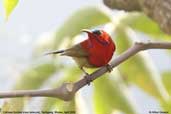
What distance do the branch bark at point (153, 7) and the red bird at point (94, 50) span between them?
0.31 ft

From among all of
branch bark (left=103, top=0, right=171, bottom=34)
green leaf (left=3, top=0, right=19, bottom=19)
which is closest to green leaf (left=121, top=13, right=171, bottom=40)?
branch bark (left=103, top=0, right=171, bottom=34)

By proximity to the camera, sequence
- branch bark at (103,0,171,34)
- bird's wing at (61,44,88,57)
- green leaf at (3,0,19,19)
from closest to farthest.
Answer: green leaf at (3,0,19,19)
bird's wing at (61,44,88,57)
branch bark at (103,0,171,34)

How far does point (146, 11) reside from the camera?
1.69 feet

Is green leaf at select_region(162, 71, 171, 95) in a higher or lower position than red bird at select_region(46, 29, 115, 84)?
lower

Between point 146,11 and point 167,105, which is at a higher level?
point 146,11

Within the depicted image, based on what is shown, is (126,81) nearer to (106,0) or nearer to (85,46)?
(85,46)

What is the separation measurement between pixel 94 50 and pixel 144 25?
0.29 feet

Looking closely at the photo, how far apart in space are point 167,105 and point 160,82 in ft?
0.16

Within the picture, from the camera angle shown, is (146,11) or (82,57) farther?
(146,11)

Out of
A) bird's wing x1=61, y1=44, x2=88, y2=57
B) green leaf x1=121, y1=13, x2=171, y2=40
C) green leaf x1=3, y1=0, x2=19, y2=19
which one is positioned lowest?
green leaf x1=3, y1=0, x2=19, y2=19

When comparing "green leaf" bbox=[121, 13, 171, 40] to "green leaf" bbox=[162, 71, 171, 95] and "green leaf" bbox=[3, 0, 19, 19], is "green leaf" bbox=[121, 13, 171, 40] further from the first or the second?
"green leaf" bbox=[3, 0, 19, 19]

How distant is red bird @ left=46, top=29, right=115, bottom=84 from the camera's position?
0.37 m

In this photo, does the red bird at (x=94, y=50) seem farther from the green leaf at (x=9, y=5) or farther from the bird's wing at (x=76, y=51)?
the green leaf at (x=9, y=5)

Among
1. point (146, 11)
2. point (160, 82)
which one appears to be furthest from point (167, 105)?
point (146, 11)
